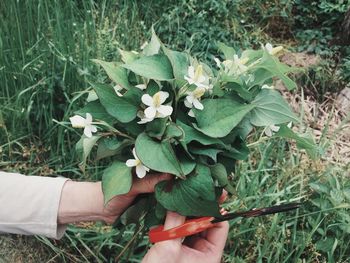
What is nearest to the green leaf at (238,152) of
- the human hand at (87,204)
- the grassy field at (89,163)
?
the human hand at (87,204)

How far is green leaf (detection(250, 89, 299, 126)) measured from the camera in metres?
0.93

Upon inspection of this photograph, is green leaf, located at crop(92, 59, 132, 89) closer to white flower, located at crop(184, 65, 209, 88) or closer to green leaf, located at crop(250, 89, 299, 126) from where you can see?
white flower, located at crop(184, 65, 209, 88)

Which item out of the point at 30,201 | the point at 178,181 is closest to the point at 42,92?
the point at 30,201

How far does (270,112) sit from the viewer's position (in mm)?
933

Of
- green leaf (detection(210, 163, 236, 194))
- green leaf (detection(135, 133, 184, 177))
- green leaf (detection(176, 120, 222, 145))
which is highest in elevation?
green leaf (detection(176, 120, 222, 145))

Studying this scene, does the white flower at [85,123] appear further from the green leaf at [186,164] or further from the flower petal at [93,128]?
the green leaf at [186,164]

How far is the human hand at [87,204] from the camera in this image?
1068mm

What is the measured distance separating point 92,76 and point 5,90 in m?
0.35

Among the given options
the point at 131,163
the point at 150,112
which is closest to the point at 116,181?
the point at 131,163

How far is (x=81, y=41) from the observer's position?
78.3 inches

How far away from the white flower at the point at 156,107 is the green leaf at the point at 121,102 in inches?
1.7

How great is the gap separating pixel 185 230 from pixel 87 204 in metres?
0.27

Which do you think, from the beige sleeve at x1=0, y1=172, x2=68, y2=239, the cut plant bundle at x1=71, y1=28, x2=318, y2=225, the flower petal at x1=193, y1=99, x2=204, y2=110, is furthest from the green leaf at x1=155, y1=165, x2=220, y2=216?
the beige sleeve at x1=0, y1=172, x2=68, y2=239

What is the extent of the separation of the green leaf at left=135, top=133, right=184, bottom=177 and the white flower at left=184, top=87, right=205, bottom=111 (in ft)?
0.28
